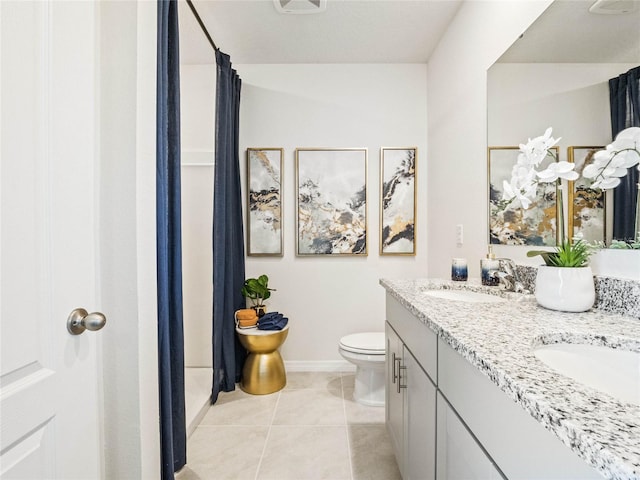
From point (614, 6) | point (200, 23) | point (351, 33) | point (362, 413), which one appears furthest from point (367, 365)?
point (200, 23)

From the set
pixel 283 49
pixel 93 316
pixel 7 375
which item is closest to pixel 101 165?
pixel 93 316

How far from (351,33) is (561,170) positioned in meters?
1.80

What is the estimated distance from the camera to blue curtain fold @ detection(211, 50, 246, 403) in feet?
7.31

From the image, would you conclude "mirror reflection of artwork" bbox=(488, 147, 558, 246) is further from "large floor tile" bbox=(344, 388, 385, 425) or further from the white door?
the white door

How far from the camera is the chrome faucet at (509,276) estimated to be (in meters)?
1.45

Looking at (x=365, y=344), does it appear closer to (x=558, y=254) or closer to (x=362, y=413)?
(x=362, y=413)

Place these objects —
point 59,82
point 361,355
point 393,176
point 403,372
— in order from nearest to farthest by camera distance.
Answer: point 59,82 < point 403,372 < point 361,355 < point 393,176

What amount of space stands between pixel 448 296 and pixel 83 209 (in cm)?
144

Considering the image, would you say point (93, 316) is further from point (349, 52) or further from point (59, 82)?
point (349, 52)

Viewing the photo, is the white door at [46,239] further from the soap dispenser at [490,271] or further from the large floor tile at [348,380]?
the large floor tile at [348,380]

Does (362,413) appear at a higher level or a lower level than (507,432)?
lower

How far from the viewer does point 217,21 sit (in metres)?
2.21

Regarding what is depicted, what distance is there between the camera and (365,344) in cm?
221

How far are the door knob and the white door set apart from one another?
2 cm
